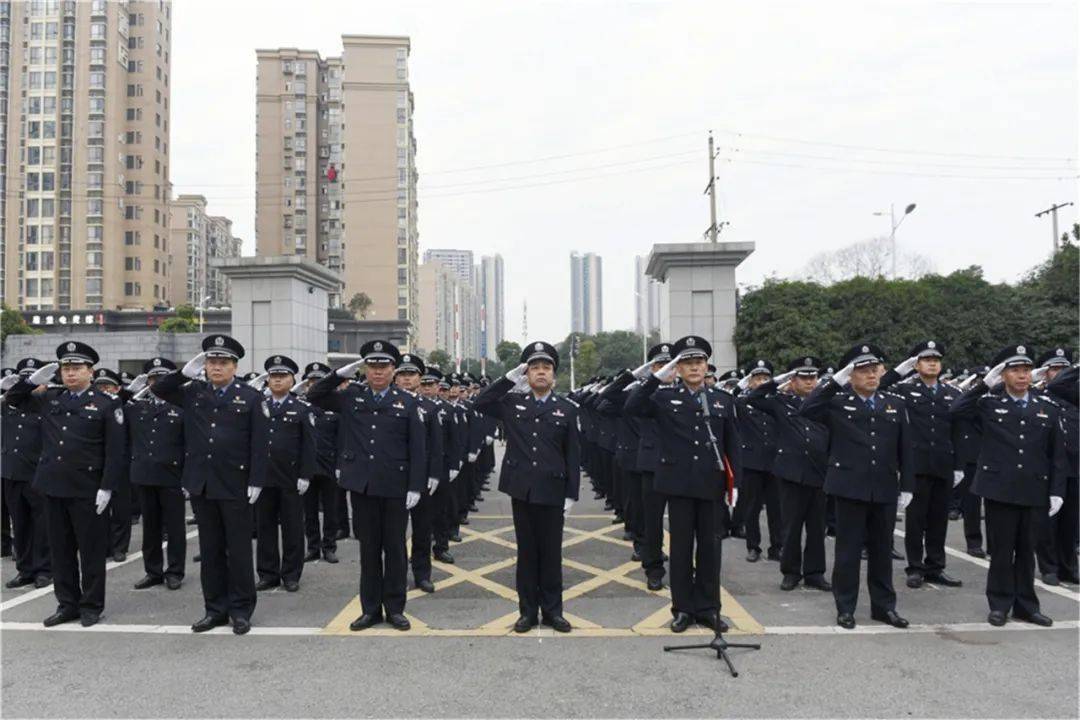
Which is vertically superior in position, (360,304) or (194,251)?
(194,251)

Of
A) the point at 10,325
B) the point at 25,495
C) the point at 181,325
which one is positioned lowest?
the point at 25,495

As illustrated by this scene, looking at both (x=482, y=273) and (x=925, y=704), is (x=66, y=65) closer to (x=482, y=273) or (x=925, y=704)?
(x=482, y=273)

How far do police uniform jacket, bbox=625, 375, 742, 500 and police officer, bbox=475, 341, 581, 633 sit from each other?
59 centimetres

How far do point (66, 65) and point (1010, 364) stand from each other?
238 feet

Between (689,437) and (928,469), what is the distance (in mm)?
3117

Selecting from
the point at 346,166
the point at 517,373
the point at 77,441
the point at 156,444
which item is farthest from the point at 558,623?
the point at 346,166

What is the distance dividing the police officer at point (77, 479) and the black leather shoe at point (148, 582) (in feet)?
2.81

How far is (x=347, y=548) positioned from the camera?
27.9 ft

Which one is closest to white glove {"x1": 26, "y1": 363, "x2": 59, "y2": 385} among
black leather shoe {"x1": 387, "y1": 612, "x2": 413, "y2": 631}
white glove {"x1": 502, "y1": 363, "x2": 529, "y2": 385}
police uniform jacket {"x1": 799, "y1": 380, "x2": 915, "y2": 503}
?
black leather shoe {"x1": 387, "y1": 612, "x2": 413, "y2": 631}

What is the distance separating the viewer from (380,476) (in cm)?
553

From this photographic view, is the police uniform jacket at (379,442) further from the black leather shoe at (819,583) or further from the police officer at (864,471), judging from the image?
the black leather shoe at (819,583)

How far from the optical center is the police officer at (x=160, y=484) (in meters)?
6.80

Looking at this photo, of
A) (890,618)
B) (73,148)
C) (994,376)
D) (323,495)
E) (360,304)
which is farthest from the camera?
(360,304)

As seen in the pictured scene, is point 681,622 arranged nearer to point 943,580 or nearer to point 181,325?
point 943,580
